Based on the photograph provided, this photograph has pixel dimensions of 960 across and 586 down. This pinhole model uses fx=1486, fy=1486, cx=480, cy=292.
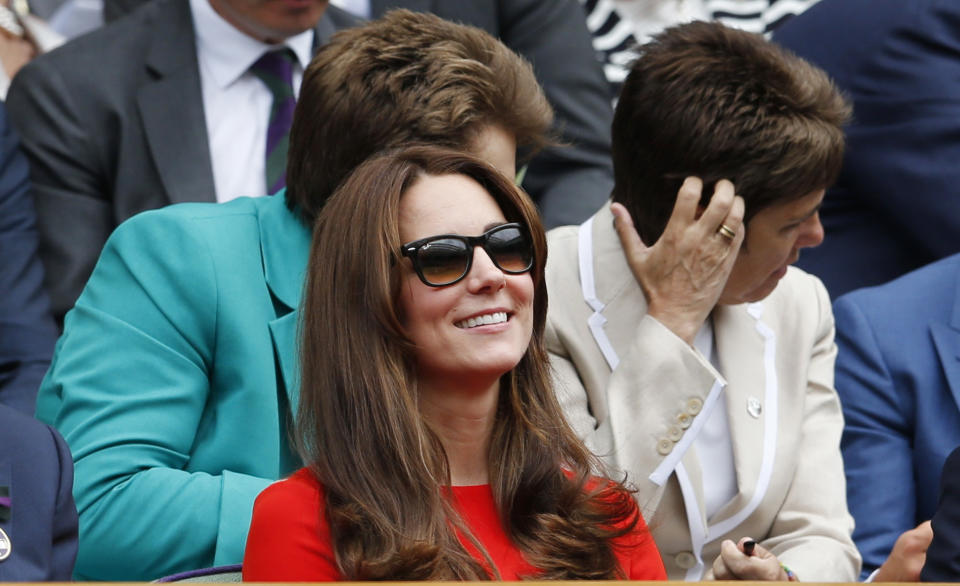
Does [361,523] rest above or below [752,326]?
above

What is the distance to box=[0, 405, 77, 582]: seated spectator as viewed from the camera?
190 cm

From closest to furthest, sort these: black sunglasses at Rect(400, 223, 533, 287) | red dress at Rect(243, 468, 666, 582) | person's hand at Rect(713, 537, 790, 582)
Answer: red dress at Rect(243, 468, 666, 582), black sunglasses at Rect(400, 223, 533, 287), person's hand at Rect(713, 537, 790, 582)

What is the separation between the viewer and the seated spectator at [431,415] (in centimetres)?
191

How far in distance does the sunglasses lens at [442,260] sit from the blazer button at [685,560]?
0.93 m

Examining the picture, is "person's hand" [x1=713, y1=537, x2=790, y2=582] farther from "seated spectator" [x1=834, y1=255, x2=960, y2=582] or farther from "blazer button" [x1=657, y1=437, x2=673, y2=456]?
"seated spectator" [x1=834, y1=255, x2=960, y2=582]

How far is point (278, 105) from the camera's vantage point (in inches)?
137

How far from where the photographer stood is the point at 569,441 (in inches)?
85.3


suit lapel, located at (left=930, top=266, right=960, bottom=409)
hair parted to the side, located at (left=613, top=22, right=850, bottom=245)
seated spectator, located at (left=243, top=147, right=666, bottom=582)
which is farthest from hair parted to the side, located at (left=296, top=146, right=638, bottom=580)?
suit lapel, located at (left=930, top=266, right=960, bottom=409)

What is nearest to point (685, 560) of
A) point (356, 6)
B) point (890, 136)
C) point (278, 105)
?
point (890, 136)

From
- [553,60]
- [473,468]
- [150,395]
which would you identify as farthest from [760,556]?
[553,60]

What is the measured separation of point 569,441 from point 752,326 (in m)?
0.87

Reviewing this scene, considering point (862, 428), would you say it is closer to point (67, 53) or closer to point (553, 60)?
point (553, 60)

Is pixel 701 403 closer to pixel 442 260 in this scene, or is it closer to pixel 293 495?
pixel 442 260

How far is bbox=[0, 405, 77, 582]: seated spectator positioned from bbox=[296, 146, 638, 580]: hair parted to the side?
0.34m
